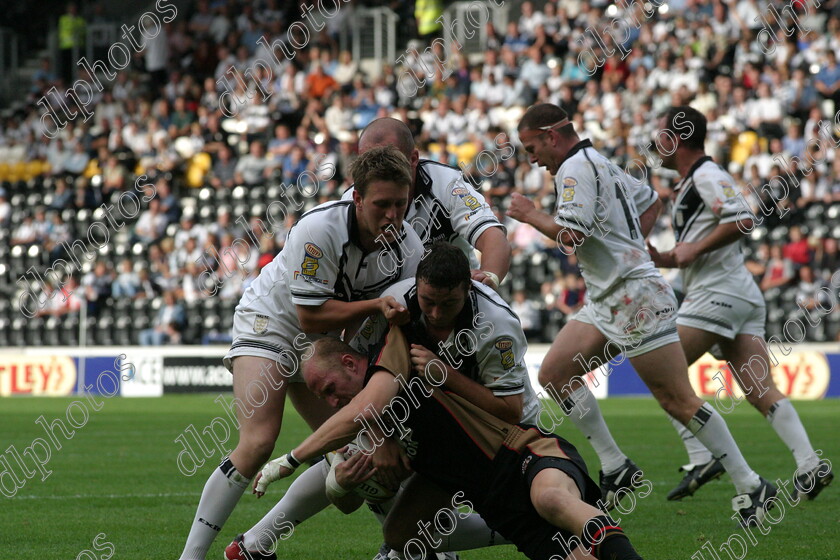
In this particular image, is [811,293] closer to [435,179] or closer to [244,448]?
[435,179]

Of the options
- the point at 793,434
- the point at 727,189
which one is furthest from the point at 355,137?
the point at 793,434

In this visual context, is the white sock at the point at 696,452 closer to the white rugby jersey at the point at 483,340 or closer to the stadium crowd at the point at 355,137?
the white rugby jersey at the point at 483,340

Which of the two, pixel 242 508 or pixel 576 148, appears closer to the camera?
pixel 576 148

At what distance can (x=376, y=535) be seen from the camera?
6738 millimetres

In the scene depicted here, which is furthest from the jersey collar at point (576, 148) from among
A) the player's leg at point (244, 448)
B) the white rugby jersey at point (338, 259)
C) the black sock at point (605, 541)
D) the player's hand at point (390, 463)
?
the black sock at point (605, 541)

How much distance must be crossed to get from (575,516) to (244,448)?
1901 mm

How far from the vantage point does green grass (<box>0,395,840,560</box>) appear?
621 cm

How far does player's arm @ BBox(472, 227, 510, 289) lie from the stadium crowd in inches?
463

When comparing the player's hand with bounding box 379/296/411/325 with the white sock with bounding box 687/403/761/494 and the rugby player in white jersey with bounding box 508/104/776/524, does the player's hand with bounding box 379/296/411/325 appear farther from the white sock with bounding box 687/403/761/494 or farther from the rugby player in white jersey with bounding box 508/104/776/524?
the white sock with bounding box 687/403/761/494

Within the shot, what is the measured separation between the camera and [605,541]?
4234mm

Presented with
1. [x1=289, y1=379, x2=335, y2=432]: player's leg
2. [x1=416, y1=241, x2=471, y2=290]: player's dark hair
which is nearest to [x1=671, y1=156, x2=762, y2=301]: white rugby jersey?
[x1=289, y1=379, x2=335, y2=432]: player's leg

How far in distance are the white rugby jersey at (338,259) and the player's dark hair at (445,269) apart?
756 mm

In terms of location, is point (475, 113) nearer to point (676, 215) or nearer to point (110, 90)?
point (110, 90)

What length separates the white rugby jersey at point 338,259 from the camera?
5.43 metres
